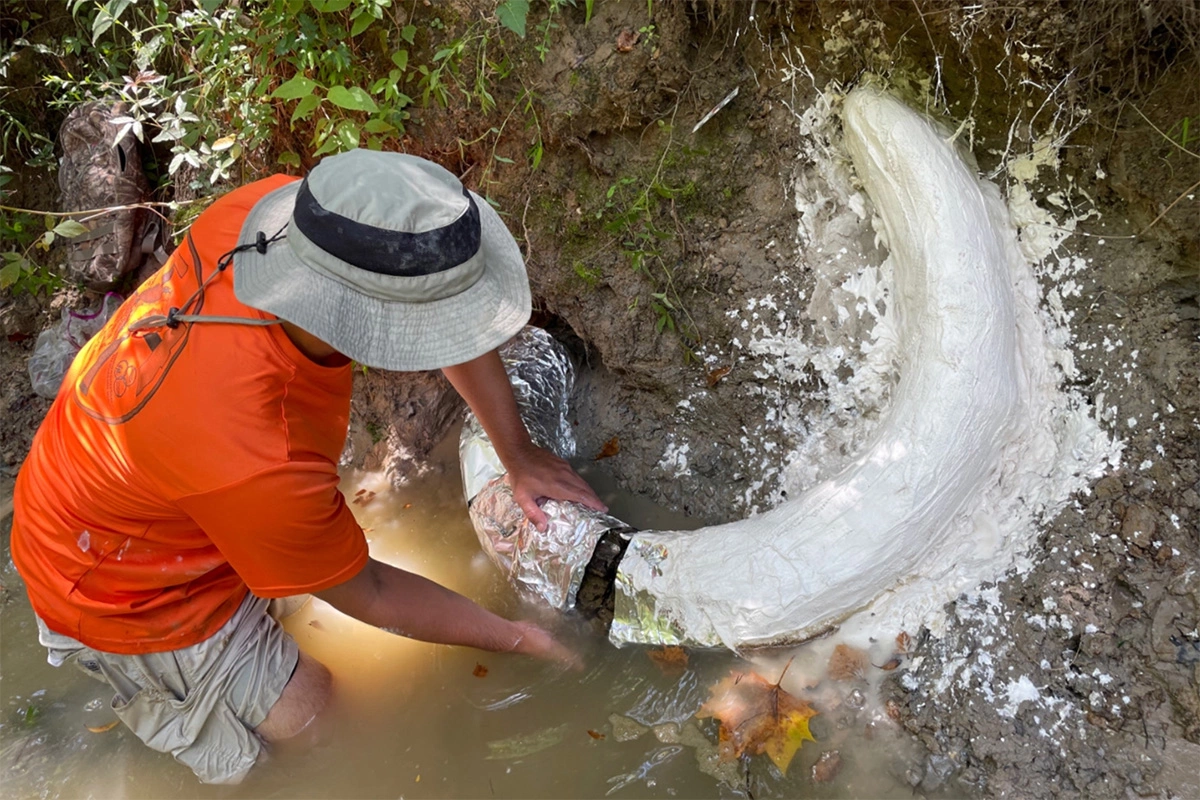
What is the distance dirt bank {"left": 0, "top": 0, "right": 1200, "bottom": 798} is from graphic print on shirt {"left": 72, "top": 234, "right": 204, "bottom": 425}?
3.92 feet

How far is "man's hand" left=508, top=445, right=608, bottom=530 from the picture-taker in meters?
2.14

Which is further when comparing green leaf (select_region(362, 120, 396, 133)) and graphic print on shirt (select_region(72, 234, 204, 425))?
green leaf (select_region(362, 120, 396, 133))

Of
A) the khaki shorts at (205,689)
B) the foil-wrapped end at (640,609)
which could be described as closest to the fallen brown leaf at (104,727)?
the khaki shorts at (205,689)

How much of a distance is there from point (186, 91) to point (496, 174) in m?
1.29

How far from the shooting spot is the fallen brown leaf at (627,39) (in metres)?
2.19

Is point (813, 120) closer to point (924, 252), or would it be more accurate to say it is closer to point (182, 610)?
point (924, 252)

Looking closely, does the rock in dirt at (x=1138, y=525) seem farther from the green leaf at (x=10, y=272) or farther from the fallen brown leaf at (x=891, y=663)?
the green leaf at (x=10, y=272)

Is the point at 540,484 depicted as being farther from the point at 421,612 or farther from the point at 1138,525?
the point at 1138,525

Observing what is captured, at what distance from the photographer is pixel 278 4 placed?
7.95 ft

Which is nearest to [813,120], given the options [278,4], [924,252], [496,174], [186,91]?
[924,252]

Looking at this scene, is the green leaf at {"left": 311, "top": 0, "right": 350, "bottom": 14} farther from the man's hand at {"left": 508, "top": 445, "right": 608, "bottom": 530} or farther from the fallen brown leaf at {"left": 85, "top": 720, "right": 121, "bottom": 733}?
the fallen brown leaf at {"left": 85, "top": 720, "right": 121, "bottom": 733}

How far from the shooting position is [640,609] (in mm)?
2043

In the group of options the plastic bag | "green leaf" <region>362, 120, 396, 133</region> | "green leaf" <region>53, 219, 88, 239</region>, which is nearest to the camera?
"green leaf" <region>362, 120, 396, 133</region>

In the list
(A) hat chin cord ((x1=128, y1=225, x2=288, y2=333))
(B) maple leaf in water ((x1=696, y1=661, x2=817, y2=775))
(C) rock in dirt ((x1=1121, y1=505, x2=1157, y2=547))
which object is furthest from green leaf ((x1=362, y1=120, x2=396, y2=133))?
(C) rock in dirt ((x1=1121, y1=505, x2=1157, y2=547))
